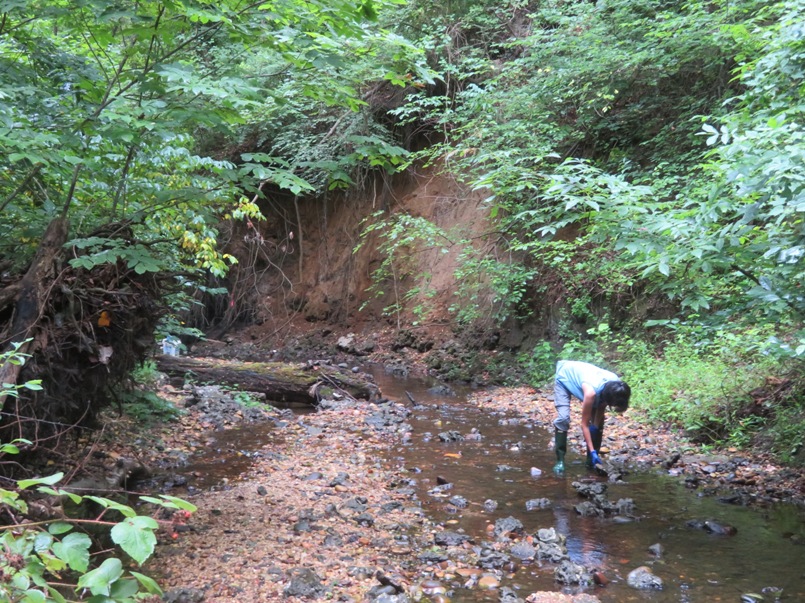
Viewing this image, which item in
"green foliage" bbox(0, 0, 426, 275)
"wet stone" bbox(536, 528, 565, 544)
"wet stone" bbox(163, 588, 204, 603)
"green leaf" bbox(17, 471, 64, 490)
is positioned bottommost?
"wet stone" bbox(536, 528, 565, 544)

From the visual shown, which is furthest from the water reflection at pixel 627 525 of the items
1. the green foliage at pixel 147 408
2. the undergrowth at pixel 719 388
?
the green foliage at pixel 147 408

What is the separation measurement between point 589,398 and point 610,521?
1285 millimetres

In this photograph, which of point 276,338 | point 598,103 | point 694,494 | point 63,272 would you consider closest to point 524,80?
point 598,103

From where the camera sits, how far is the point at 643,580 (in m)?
3.65

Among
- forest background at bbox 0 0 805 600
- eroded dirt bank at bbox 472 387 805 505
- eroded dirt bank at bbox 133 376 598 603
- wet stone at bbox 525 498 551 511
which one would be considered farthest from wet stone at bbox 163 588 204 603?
eroded dirt bank at bbox 472 387 805 505

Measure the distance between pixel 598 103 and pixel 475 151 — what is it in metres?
2.31

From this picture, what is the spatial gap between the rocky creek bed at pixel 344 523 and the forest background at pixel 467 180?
75 cm

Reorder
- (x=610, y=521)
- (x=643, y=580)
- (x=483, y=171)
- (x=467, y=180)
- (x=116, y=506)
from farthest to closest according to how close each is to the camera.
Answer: (x=467, y=180) → (x=483, y=171) → (x=610, y=521) → (x=643, y=580) → (x=116, y=506)

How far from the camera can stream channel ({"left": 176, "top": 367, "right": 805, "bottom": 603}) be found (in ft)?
11.9

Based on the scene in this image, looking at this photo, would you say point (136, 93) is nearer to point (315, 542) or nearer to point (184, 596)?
point (184, 596)

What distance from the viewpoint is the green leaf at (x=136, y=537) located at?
1.36 meters

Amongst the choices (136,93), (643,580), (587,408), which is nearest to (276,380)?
(587,408)

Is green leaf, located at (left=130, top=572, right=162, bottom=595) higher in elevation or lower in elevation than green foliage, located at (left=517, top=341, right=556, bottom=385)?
higher

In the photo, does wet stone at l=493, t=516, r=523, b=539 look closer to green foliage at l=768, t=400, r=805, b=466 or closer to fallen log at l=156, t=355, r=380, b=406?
green foliage at l=768, t=400, r=805, b=466
